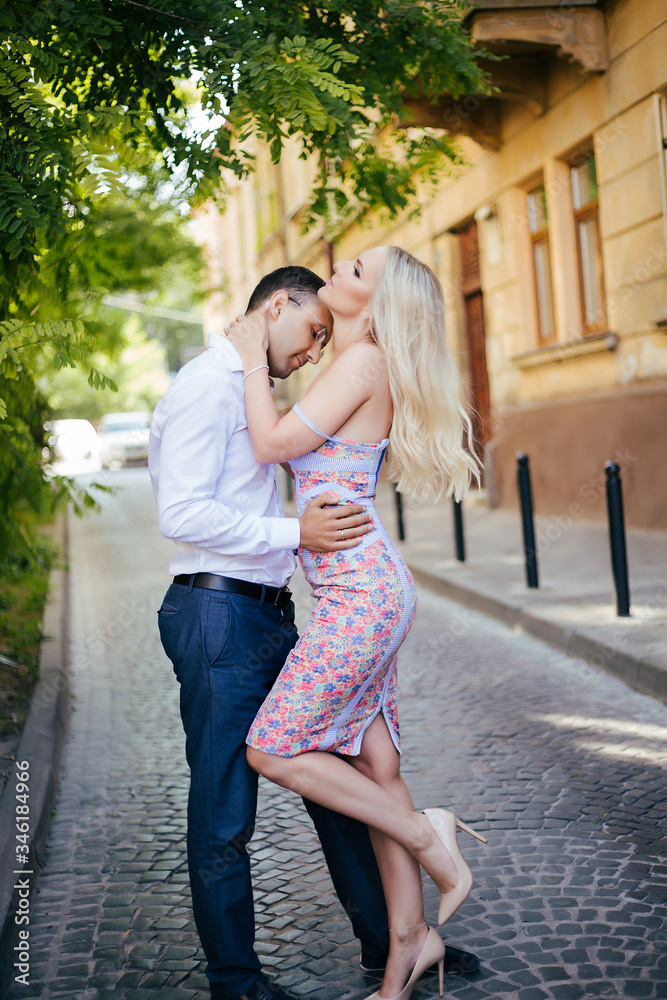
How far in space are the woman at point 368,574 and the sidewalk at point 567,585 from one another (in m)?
2.94

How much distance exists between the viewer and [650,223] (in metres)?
9.55

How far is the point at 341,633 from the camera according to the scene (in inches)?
95.5

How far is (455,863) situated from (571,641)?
12.4ft

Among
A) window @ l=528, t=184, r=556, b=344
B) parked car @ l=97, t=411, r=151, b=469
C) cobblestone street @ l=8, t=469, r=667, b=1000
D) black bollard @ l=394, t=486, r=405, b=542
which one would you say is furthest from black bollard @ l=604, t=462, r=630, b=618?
parked car @ l=97, t=411, r=151, b=469

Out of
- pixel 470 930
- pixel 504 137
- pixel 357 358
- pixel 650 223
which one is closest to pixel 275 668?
pixel 357 358

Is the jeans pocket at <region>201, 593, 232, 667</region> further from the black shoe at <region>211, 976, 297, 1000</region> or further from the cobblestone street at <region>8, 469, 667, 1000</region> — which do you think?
the cobblestone street at <region>8, 469, 667, 1000</region>

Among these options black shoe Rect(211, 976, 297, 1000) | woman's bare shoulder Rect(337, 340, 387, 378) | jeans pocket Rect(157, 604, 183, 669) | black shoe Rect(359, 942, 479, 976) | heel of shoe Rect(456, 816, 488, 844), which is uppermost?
woman's bare shoulder Rect(337, 340, 387, 378)

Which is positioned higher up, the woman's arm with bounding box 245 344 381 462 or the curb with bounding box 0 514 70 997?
the woman's arm with bounding box 245 344 381 462

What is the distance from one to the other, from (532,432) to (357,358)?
10239mm

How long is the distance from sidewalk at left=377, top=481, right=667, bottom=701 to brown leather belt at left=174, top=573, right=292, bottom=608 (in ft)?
10.4

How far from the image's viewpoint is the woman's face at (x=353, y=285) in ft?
8.23

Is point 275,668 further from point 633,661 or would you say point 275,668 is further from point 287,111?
point 633,661

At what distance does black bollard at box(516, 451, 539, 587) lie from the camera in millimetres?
7516

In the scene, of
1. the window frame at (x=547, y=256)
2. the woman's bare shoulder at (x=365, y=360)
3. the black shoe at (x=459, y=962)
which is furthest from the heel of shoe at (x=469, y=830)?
the window frame at (x=547, y=256)
